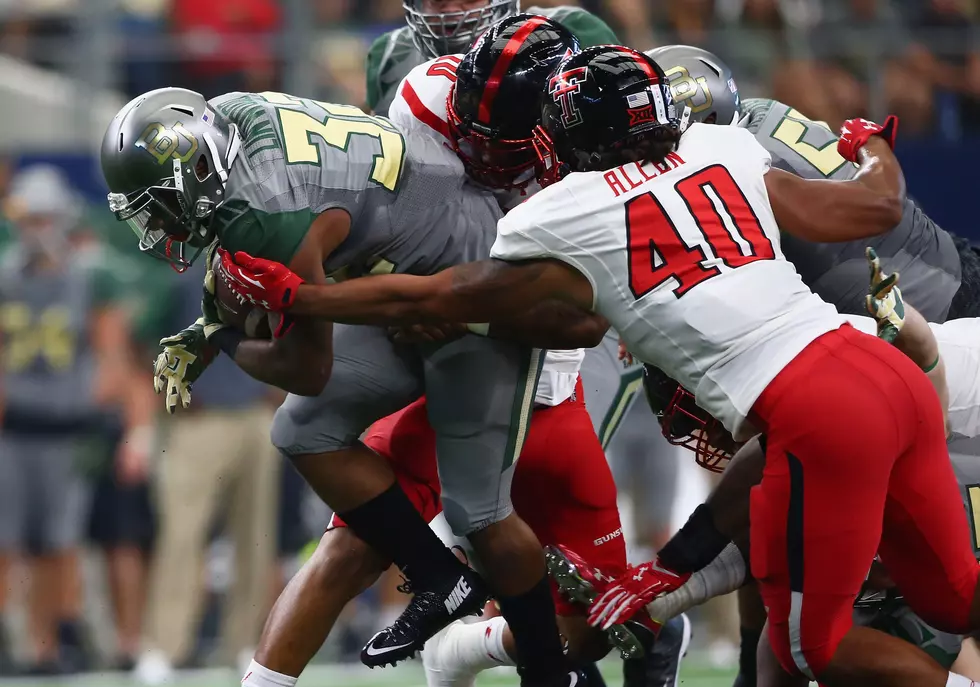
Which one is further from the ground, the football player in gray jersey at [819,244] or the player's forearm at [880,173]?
the player's forearm at [880,173]

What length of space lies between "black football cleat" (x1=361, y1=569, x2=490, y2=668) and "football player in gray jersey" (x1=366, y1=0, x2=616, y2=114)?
1.76 metres

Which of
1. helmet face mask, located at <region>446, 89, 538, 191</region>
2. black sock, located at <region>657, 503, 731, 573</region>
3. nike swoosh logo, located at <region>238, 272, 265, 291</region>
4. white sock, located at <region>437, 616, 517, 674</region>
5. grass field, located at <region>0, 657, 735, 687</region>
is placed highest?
helmet face mask, located at <region>446, 89, 538, 191</region>

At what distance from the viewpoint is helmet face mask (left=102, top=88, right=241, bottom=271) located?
3.94 metres

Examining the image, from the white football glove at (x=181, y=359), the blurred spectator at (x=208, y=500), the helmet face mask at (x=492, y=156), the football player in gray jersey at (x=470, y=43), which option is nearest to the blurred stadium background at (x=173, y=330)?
the blurred spectator at (x=208, y=500)

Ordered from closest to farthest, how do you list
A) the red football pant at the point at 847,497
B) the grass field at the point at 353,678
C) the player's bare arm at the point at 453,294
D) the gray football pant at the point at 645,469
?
the red football pant at the point at 847,497 < the player's bare arm at the point at 453,294 < the grass field at the point at 353,678 < the gray football pant at the point at 645,469

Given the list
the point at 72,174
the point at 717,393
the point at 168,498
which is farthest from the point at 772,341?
the point at 72,174

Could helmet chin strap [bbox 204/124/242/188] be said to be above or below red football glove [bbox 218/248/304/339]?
above

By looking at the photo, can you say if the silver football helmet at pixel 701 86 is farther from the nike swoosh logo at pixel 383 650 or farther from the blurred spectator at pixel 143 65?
the blurred spectator at pixel 143 65

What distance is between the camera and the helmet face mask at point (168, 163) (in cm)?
→ 394

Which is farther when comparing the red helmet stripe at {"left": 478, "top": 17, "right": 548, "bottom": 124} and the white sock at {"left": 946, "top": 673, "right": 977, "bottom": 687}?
the white sock at {"left": 946, "top": 673, "right": 977, "bottom": 687}

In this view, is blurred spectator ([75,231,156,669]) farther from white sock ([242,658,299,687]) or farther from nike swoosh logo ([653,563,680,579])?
nike swoosh logo ([653,563,680,579])

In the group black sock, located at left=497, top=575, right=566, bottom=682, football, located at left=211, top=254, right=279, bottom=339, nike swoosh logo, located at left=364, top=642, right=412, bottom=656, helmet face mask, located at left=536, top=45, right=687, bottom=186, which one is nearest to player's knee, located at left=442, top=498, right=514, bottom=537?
black sock, located at left=497, top=575, right=566, bottom=682

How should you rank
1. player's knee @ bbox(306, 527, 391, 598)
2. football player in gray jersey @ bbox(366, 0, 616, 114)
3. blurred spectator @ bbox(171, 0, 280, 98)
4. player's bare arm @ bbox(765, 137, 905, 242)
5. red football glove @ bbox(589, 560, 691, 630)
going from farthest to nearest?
blurred spectator @ bbox(171, 0, 280, 98)
football player in gray jersey @ bbox(366, 0, 616, 114)
player's knee @ bbox(306, 527, 391, 598)
red football glove @ bbox(589, 560, 691, 630)
player's bare arm @ bbox(765, 137, 905, 242)

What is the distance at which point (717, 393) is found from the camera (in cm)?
371
